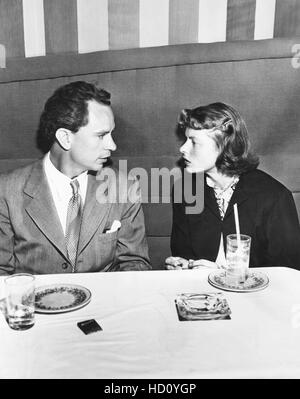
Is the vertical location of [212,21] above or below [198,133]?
above

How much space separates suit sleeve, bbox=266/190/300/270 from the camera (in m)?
2.03

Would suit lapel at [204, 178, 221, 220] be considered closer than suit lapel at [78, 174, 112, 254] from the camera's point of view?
No

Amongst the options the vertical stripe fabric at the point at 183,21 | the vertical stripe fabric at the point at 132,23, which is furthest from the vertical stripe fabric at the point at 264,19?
the vertical stripe fabric at the point at 183,21

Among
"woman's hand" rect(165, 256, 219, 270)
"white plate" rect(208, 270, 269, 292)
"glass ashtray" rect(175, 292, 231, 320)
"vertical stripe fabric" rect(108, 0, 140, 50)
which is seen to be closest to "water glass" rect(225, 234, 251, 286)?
"white plate" rect(208, 270, 269, 292)

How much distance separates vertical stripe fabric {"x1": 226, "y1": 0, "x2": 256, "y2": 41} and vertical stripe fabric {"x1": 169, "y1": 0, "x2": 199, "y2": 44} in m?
0.19

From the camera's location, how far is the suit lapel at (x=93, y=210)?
1962mm

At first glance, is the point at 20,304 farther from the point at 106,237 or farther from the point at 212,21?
the point at 212,21

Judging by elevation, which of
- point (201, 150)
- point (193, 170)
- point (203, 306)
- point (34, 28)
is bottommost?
point (203, 306)

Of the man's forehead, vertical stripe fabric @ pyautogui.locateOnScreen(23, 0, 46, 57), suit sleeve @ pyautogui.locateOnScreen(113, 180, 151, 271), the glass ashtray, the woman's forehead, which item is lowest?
suit sleeve @ pyautogui.locateOnScreen(113, 180, 151, 271)

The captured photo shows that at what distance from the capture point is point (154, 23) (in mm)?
2420

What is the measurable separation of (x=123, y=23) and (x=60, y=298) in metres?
1.75

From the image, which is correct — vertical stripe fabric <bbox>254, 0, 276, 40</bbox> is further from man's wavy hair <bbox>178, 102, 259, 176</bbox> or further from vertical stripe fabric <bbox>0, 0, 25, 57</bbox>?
vertical stripe fabric <bbox>0, 0, 25, 57</bbox>

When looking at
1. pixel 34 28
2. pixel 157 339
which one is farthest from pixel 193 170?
pixel 34 28

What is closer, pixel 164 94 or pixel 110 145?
pixel 110 145
